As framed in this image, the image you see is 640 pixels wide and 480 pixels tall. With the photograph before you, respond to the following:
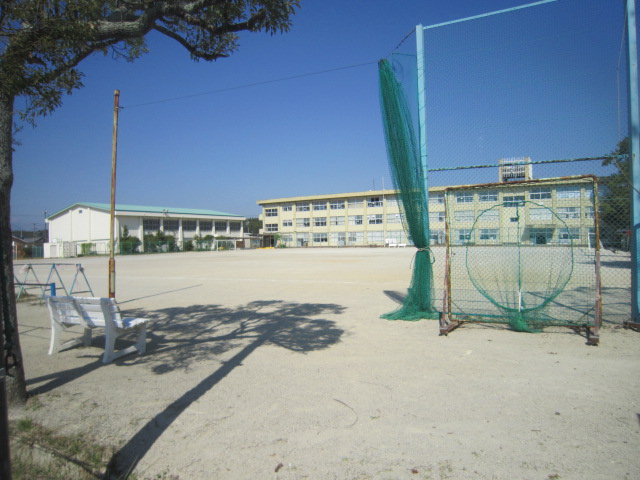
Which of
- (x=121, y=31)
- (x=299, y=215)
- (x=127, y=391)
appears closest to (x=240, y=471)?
(x=127, y=391)

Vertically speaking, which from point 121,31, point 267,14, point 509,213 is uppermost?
point 267,14

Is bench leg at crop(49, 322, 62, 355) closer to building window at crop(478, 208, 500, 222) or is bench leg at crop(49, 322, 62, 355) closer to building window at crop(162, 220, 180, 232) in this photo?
building window at crop(478, 208, 500, 222)

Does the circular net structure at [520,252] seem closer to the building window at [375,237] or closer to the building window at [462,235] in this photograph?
the building window at [462,235]

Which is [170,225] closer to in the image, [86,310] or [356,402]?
[86,310]

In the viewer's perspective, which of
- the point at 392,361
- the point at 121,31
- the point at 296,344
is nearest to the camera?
the point at 121,31

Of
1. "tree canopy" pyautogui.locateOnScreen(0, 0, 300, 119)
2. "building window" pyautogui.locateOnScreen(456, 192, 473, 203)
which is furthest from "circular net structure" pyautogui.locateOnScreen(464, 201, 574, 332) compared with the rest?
"tree canopy" pyautogui.locateOnScreen(0, 0, 300, 119)

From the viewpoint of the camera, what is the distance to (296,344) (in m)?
5.76

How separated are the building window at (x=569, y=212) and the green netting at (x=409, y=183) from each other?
259cm

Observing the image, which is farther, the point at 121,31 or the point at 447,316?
the point at 447,316

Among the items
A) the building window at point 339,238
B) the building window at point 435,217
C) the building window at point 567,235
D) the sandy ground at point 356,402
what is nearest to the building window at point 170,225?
the building window at point 339,238

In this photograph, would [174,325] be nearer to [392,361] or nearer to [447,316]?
[392,361]

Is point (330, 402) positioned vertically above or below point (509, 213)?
below

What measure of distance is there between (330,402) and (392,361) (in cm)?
141

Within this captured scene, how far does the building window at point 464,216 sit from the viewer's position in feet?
26.2
